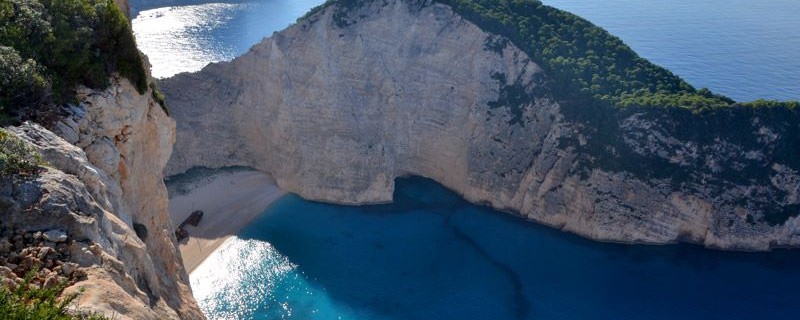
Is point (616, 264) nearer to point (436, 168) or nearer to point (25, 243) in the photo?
point (436, 168)

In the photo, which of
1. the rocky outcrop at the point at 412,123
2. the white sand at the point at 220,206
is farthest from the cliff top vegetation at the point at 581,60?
the white sand at the point at 220,206

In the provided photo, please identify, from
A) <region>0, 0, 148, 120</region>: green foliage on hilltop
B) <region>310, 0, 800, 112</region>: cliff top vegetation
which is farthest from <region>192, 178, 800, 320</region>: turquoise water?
<region>0, 0, 148, 120</region>: green foliage on hilltop

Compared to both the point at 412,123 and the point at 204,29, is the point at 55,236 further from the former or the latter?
the point at 204,29

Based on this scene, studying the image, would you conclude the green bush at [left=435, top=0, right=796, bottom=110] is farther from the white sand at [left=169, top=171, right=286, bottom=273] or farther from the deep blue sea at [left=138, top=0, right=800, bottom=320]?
the white sand at [left=169, top=171, right=286, bottom=273]

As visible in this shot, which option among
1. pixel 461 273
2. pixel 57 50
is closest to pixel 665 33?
pixel 461 273

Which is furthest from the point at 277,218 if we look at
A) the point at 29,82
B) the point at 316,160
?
the point at 29,82
